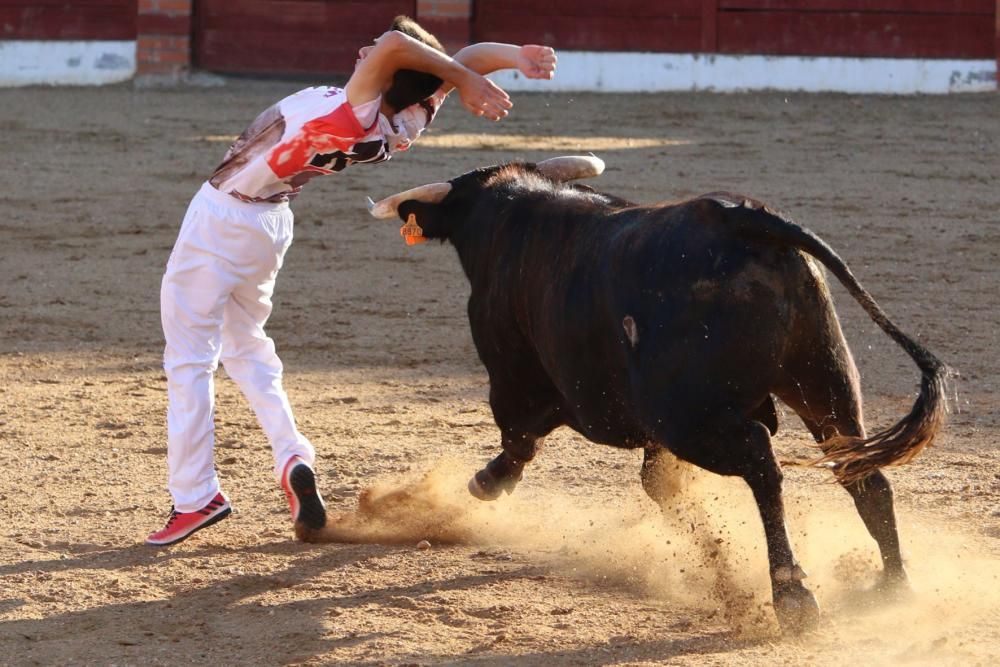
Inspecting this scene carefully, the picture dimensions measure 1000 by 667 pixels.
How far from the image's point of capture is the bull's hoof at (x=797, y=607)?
10.3 ft

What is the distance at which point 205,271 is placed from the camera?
386 cm

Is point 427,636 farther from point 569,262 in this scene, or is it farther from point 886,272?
point 886,272

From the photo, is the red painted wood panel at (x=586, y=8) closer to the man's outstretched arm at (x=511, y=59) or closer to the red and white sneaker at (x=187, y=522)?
the man's outstretched arm at (x=511, y=59)

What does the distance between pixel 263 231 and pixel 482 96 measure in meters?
0.71

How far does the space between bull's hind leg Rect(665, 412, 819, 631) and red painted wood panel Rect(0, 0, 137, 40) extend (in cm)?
1224

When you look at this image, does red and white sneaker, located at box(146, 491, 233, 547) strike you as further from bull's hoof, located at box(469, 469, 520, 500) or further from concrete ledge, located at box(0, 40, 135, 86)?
concrete ledge, located at box(0, 40, 135, 86)

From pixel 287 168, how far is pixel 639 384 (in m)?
1.12

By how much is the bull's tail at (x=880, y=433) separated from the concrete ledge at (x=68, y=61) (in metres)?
12.0

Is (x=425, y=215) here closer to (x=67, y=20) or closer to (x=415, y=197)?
(x=415, y=197)

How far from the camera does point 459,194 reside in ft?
13.9

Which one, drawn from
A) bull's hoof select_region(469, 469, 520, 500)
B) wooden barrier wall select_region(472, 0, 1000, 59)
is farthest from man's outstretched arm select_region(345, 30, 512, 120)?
wooden barrier wall select_region(472, 0, 1000, 59)

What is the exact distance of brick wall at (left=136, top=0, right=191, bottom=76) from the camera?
14.1 m

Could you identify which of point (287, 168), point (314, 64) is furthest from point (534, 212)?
point (314, 64)

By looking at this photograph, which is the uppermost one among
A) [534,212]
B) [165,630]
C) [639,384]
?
[534,212]
